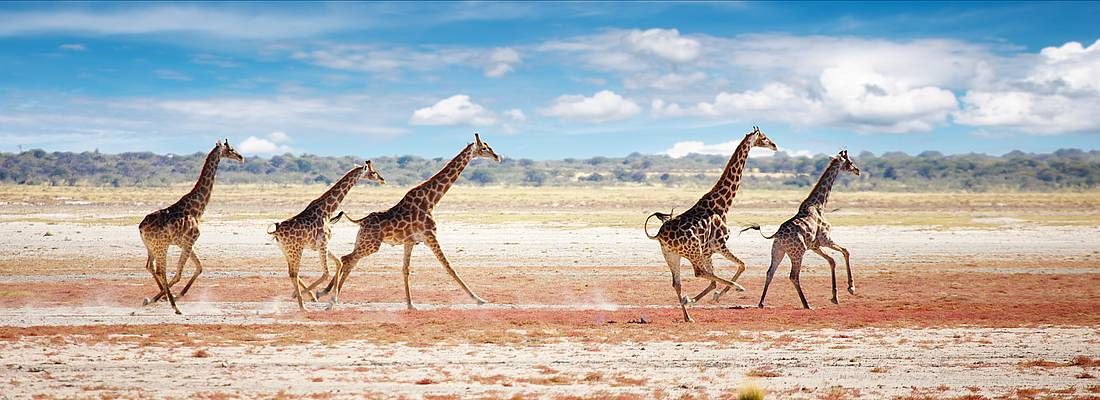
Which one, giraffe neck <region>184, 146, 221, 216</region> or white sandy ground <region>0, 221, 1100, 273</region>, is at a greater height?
giraffe neck <region>184, 146, 221, 216</region>

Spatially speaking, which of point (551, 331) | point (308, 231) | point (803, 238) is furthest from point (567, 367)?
point (803, 238)

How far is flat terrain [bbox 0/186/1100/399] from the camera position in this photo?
11383 millimetres

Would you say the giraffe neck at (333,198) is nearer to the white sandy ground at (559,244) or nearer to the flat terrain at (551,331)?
the flat terrain at (551,331)

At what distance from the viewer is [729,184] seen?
692 inches

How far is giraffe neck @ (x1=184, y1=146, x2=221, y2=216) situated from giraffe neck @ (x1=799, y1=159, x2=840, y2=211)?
10.8 meters

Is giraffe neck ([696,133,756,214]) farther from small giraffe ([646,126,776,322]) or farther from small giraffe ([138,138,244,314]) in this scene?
small giraffe ([138,138,244,314])

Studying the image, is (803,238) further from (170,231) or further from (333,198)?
(170,231)

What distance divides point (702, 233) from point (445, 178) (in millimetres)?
4909

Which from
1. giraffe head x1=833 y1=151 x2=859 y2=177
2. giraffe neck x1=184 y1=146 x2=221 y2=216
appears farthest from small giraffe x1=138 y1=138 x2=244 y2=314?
giraffe head x1=833 y1=151 x2=859 y2=177

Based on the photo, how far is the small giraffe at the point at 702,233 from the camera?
1634 centimetres

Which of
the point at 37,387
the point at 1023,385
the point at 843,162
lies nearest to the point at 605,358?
the point at 1023,385

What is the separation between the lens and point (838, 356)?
13.0 m

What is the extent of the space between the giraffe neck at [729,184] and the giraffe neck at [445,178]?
4.39m

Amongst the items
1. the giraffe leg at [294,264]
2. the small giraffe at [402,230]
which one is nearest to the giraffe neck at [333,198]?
the small giraffe at [402,230]
